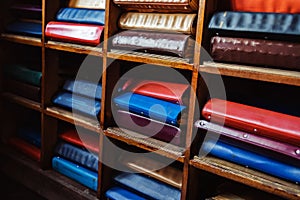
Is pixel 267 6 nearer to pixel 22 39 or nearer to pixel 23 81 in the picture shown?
pixel 22 39

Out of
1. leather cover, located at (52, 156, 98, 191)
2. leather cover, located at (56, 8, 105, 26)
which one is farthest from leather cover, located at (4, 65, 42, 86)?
leather cover, located at (52, 156, 98, 191)

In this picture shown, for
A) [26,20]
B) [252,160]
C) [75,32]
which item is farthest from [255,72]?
[26,20]

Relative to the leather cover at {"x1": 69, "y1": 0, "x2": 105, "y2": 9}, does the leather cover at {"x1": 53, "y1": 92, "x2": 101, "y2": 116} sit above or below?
below

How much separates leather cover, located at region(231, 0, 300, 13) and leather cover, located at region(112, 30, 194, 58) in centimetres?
26

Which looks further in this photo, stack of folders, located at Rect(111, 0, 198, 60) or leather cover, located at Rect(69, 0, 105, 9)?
leather cover, located at Rect(69, 0, 105, 9)

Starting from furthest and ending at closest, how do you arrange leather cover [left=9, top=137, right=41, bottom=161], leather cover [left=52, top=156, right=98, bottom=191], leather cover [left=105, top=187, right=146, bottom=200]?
leather cover [left=9, top=137, right=41, bottom=161]
leather cover [left=52, top=156, right=98, bottom=191]
leather cover [left=105, top=187, right=146, bottom=200]

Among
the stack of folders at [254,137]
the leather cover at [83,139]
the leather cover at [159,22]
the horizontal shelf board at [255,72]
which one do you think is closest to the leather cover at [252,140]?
the stack of folders at [254,137]

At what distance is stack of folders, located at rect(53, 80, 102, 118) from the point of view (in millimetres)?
2141

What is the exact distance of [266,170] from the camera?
1.45m

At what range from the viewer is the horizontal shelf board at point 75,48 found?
2005mm

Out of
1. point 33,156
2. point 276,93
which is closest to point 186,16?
point 276,93

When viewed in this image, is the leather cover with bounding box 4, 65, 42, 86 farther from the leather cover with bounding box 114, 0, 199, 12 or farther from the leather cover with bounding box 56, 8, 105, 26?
the leather cover with bounding box 114, 0, 199, 12

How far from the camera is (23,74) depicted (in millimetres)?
2633

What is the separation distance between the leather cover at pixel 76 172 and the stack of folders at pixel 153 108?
42 cm
